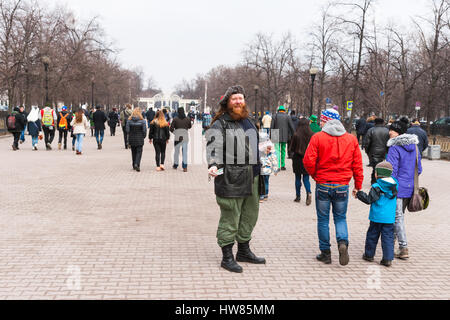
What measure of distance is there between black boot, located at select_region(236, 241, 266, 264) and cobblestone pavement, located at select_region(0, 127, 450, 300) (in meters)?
0.14

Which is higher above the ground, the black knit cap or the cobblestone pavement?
the black knit cap

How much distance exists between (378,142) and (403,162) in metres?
4.36

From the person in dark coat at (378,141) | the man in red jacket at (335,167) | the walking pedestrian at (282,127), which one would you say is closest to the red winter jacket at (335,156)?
the man in red jacket at (335,167)

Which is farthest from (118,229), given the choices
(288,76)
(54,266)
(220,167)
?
(288,76)

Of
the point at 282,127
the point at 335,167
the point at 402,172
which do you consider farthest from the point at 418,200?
the point at 282,127

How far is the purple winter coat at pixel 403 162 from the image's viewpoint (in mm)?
5762

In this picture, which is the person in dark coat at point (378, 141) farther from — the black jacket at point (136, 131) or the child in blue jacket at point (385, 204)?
the black jacket at point (136, 131)

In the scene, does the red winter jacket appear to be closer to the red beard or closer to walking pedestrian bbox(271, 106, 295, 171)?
the red beard

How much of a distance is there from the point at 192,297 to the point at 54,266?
5.71 feet

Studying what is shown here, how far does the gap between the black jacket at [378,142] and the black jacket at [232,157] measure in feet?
18.4

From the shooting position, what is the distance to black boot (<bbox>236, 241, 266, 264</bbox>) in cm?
535

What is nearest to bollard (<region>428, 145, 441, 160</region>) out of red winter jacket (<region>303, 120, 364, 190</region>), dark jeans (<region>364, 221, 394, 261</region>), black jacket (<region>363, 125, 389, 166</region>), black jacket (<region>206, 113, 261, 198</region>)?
black jacket (<region>363, 125, 389, 166</region>)

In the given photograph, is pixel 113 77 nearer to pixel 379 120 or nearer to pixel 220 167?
pixel 379 120

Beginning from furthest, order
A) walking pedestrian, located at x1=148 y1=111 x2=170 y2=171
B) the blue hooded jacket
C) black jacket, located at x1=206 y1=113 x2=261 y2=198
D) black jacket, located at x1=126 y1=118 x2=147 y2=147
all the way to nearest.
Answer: walking pedestrian, located at x1=148 y1=111 x2=170 y2=171
black jacket, located at x1=126 y1=118 x2=147 y2=147
the blue hooded jacket
black jacket, located at x1=206 y1=113 x2=261 y2=198
